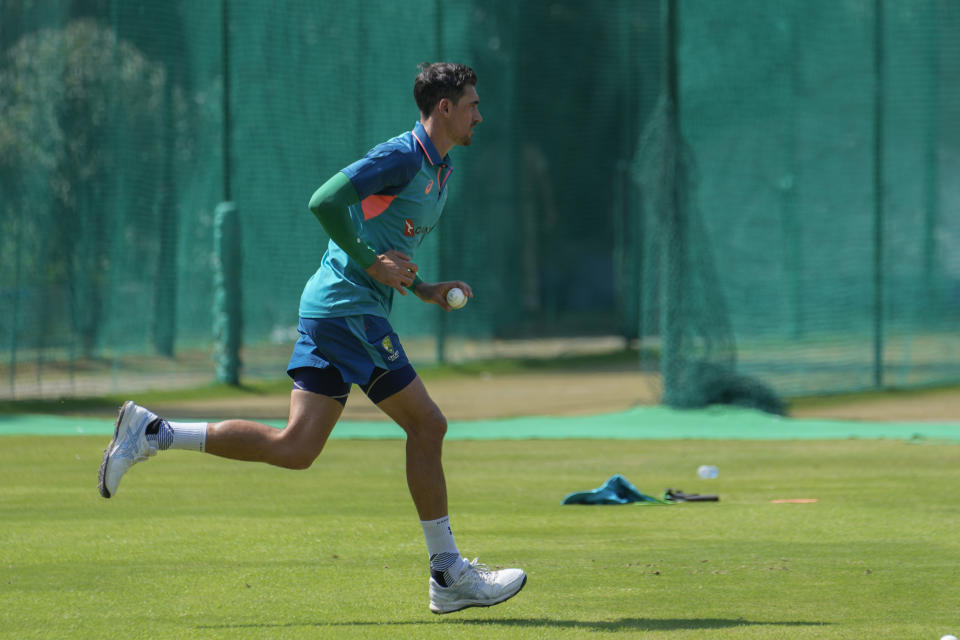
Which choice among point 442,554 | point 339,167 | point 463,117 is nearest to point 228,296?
point 339,167

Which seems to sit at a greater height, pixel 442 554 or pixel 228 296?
pixel 228 296

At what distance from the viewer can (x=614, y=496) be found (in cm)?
890

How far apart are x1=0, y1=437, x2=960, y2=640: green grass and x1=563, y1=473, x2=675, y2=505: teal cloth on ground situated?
19 cm

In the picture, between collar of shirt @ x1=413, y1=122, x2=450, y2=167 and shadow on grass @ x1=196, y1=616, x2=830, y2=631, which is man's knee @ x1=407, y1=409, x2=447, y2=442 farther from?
collar of shirt @ x1=413, y1=122, x2=450, y2=167

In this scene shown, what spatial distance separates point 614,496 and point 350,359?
347cm

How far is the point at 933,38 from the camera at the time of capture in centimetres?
1906

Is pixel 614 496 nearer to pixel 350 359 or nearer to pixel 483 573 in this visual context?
pixel 483 573

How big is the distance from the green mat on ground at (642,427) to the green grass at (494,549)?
1807 mm

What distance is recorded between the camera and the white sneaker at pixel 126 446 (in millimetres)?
5938

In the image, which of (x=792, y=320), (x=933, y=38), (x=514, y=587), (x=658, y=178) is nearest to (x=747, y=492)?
(x=514, y=587)

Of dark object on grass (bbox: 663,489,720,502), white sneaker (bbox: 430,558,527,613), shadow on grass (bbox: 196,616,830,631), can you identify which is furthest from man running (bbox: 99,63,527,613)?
dark object on grass (bbox: 663,489,720,502)

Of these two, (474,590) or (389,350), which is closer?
(474,590)

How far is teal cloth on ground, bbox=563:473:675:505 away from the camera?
29.1ft

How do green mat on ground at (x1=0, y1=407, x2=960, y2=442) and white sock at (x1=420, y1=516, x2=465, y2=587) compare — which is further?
green mat on ground at (x1=0, y1=407, x2=960, y2=442)
